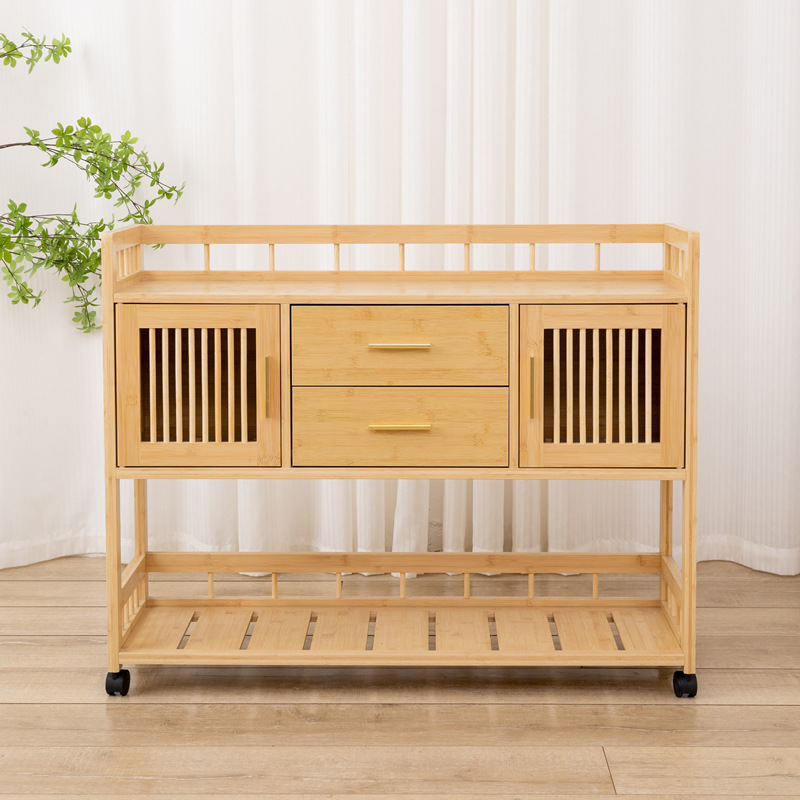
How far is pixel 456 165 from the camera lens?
257 cm

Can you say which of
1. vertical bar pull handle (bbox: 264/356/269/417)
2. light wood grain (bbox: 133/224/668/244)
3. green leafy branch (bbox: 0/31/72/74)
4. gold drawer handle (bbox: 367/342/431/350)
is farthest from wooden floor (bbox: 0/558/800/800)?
green leafy branch (bbox: 0/31/72/74)

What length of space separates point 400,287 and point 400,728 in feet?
2.76

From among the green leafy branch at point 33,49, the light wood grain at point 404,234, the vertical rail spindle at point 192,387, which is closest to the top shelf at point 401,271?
the light wood grain at point 404,234

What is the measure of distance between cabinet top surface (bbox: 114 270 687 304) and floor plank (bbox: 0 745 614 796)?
0.79 metres

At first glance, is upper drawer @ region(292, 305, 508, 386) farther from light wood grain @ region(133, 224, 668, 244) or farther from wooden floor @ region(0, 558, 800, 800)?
wooden floor @ region(0, 558, 800, 800)

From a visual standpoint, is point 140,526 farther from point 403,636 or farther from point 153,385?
point 403,636

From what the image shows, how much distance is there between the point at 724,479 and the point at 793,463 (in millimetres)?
176

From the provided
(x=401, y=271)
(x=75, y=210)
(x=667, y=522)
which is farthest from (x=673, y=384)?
(x=75, y=210)

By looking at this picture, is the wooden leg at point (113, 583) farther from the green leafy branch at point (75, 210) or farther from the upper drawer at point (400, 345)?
the green leafy branch at point (75, 210)

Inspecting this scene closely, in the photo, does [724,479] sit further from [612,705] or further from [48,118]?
[48,118]

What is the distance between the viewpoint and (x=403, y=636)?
2.08 metres

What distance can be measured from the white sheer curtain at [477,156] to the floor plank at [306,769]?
945 mm

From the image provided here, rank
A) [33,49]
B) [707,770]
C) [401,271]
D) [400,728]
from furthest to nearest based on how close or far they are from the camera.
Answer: [33,49], [401,271], [400,728], [707,770]

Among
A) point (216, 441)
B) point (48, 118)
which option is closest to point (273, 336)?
point (216, 441)
